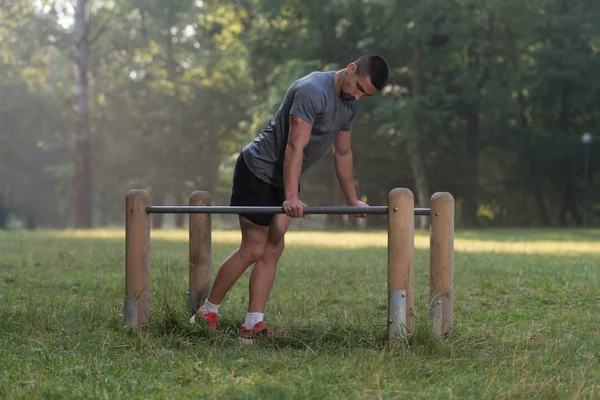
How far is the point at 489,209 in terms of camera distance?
171ft

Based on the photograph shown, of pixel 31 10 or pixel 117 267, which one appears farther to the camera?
pixel 31 10

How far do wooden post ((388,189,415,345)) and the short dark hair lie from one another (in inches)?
29.2

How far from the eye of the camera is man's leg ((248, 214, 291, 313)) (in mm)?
5656

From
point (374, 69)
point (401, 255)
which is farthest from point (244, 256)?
point (374, 69)

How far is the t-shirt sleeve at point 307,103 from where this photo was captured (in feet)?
17.3

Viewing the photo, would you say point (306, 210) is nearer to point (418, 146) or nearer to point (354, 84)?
point (354, 84)

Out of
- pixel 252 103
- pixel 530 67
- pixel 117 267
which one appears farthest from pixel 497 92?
pixel 117 267

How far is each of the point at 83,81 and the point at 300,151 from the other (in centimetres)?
2907

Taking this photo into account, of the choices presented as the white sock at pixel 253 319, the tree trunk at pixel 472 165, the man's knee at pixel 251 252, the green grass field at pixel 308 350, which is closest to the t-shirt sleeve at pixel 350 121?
→ the man's knee at pixel 251 252

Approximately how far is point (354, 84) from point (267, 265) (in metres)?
1.34

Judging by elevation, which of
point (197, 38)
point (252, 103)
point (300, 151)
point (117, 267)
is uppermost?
point (197, 38)

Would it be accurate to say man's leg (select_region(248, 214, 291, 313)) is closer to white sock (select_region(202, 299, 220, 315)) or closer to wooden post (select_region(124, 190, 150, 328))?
white sock (select_region(202, 299, 220, 315))

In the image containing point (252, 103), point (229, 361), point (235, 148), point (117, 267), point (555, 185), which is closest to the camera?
point (229, 361)

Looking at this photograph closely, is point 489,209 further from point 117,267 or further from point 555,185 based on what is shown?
point 117,267
